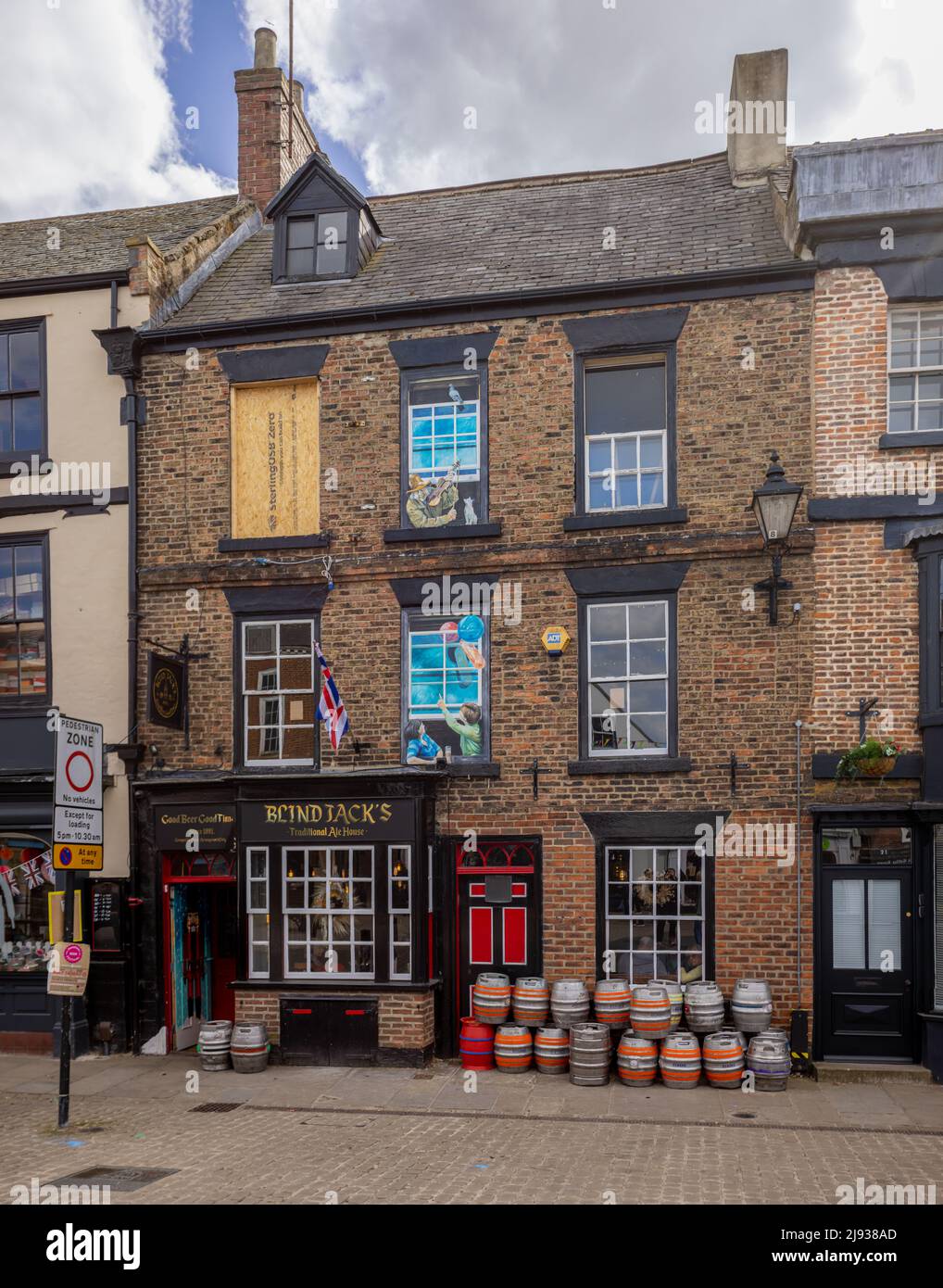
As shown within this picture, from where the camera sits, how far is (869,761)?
11586mm

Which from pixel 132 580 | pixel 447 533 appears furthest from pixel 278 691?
pixel 447 533

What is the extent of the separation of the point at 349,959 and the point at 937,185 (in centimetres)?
1086

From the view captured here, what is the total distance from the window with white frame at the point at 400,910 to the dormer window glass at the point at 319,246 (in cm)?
790

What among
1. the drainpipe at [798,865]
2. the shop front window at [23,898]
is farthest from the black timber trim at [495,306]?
the shop front window at [23,898]

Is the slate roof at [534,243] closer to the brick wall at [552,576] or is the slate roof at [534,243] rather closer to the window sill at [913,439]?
the brick wall at [552,576]

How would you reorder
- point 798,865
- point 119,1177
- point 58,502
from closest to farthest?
1. point 119,1177
2. point 798,865
3. point 58,502

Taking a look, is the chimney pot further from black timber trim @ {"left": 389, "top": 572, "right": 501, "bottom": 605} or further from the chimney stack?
black timber trim @ {"left": 389, "top": 572, "right": 501, "bottom": 605}

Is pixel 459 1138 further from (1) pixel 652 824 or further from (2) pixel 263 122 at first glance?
(2) pixel 263 122

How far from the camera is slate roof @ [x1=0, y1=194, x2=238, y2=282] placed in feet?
50.9

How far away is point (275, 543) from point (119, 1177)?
294 inches

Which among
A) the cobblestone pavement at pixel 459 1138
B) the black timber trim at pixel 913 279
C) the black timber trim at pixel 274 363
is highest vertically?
the black timber trim at pixel 913 279

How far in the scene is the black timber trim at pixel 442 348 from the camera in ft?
44.3

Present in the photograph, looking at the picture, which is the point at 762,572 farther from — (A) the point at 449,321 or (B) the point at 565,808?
(A) the point at 449,321

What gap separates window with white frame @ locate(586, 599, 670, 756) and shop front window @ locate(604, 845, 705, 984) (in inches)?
48.3
